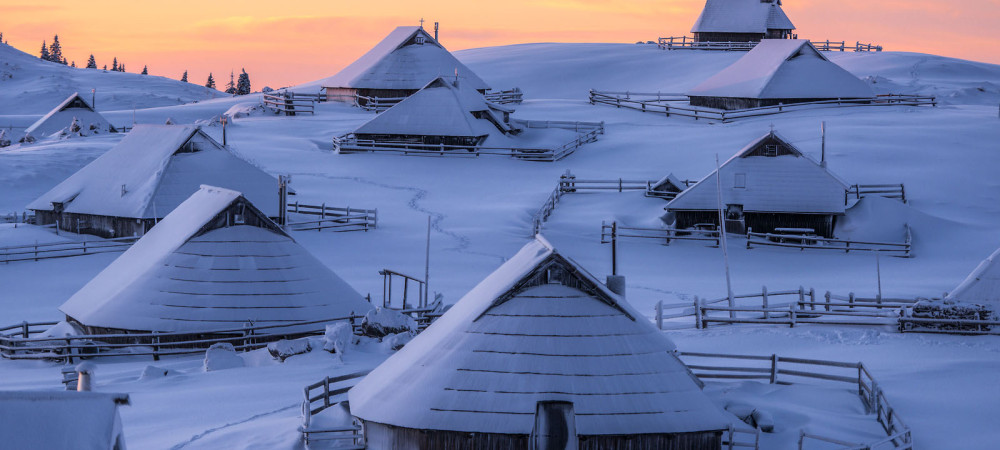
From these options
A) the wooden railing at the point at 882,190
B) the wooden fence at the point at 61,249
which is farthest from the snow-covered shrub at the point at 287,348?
the wooden railing at the point at 882,190

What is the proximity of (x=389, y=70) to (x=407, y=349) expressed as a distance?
5082cm

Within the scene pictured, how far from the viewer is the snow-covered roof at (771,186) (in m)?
40.8

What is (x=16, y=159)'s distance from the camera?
54500mm

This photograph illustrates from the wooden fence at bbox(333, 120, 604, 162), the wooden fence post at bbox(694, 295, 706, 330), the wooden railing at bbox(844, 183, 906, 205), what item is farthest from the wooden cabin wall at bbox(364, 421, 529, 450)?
the wooden fence at bbox(333, 120, 604, 162)

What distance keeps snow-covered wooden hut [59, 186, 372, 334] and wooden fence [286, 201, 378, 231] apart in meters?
14.2

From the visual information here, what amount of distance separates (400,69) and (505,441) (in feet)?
174

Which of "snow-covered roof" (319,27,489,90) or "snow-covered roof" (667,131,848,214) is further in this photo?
"snow-covered roof" (319,27,489,90)

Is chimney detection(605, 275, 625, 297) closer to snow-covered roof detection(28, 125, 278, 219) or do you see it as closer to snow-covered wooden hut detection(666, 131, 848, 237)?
snow-covered roof detection(28, 125, 278, 219)

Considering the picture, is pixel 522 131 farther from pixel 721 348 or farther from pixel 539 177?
pixel 721 348

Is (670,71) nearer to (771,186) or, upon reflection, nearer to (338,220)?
(771,186)

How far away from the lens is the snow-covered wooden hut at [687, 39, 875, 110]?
61.8m

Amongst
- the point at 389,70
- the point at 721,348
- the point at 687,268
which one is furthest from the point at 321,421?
the point at 389,70

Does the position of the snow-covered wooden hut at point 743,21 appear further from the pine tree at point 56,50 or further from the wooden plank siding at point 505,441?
the pine tree at point 56,50

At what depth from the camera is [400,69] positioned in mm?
67312
